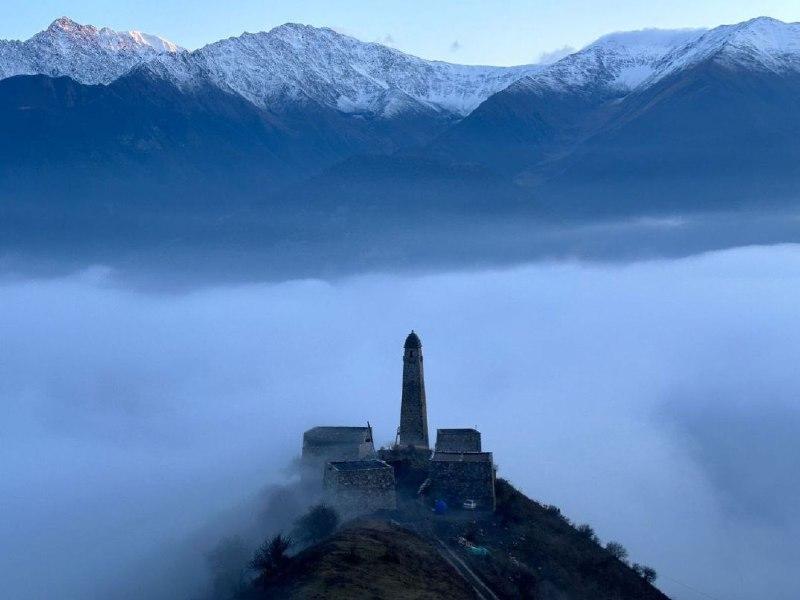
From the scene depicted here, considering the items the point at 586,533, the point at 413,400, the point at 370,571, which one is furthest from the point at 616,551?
the point at 370,571

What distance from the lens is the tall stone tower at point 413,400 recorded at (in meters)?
68.3

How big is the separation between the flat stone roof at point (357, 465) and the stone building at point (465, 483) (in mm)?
3927

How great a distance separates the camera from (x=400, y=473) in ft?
210

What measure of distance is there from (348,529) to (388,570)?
651cm

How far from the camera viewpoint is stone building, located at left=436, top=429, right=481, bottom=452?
215 ft

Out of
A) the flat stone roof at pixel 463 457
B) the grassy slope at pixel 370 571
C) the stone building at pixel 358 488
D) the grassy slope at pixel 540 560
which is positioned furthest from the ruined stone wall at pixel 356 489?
the flat stone roof at pixel 463 457

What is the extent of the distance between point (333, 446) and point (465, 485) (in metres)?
9.80

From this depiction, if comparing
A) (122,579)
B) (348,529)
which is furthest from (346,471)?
(122,579)

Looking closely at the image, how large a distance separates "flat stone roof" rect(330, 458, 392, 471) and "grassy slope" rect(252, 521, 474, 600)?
15.1 feet

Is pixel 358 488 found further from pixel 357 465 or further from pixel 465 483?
pixel 465 483

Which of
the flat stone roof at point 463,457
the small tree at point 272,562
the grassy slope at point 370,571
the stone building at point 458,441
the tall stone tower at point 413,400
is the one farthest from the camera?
the tall stone tower at point 413,400

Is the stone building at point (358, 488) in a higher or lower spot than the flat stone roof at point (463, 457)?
lower

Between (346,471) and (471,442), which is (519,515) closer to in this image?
(471,442)

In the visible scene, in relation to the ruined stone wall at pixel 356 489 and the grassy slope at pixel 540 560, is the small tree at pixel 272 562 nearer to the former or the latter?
the ruined stone wall at pixel 356 489
